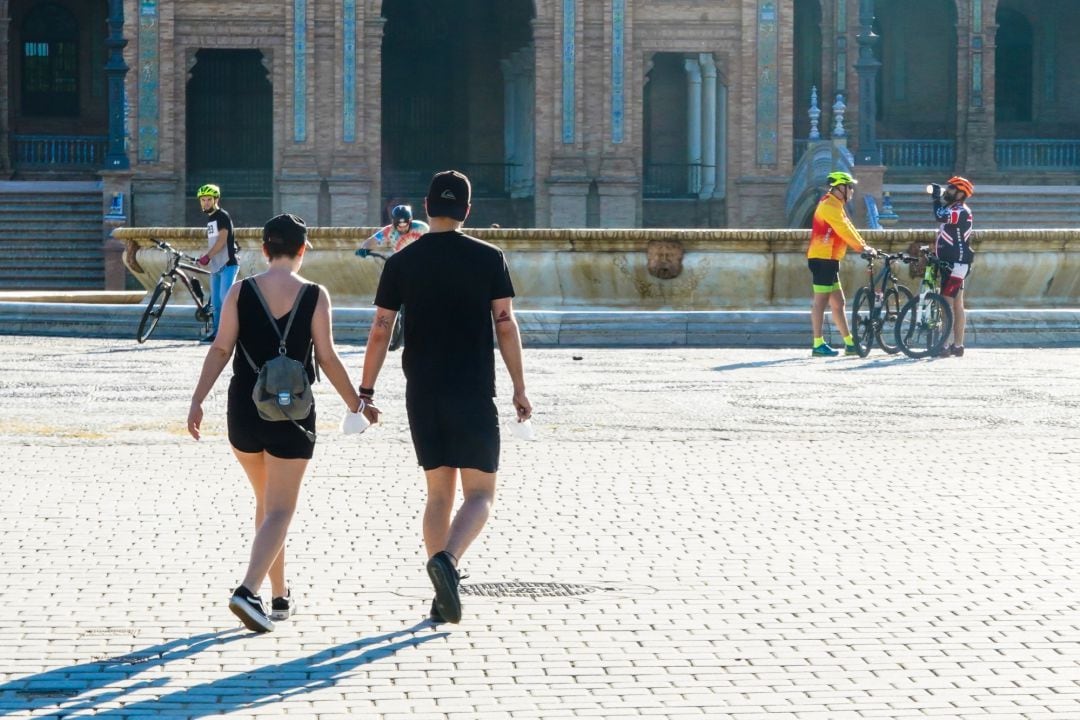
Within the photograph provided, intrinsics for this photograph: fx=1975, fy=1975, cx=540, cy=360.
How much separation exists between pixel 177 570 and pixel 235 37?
28989mm

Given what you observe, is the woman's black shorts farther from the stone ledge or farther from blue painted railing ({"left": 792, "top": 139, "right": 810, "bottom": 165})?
blue painted railing ({"left": 792, "top": 139, "right": 810, "bottom": 165})

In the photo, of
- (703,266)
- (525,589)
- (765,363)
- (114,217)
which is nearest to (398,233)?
(765,363)

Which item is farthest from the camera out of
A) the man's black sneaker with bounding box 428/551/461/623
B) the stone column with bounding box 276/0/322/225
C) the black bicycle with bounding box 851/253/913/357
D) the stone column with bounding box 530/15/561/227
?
the stone column with bounding box 530/15/561/227

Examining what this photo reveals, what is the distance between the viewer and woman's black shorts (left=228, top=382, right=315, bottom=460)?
653 centimetres

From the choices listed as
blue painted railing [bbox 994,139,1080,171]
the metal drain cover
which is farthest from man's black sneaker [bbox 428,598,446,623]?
blue painted railing [bbox 994,139,1080,171]

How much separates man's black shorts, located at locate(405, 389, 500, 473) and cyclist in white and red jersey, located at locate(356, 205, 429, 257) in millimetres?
10324

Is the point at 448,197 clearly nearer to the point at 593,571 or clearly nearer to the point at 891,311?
the point at 593,571

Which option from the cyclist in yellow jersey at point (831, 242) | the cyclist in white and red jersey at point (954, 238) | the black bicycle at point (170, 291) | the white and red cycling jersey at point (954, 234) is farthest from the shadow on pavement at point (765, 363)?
the black bicycle at point (170, 291)

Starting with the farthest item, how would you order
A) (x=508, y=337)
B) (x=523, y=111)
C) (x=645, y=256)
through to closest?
(x=523, y=111) → (x=645, y=256) → (x=508, y=337)

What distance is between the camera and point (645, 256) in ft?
70.3

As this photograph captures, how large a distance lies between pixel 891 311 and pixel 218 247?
6.24 meters

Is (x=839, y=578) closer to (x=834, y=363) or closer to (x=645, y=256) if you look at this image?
(x=834, y=363)

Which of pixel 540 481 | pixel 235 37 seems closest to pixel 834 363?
pixel 540 481

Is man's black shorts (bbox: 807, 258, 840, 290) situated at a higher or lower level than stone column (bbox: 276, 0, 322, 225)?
lower
